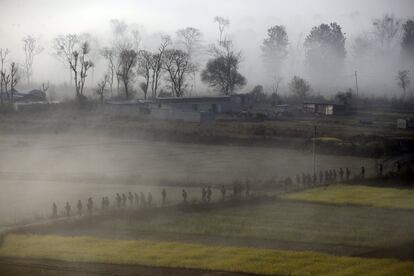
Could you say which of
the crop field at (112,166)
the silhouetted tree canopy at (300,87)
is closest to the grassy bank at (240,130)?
the crop field at (112,166)

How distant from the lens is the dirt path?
502 cm

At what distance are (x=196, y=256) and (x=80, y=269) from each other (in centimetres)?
102

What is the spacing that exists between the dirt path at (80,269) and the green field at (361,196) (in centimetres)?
332

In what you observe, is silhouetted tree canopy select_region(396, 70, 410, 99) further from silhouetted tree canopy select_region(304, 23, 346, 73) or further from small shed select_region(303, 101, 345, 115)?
silhouetted tree canopy select_region(304, 23, 346, 73)

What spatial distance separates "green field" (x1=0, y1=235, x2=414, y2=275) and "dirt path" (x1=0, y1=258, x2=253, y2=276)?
88mm

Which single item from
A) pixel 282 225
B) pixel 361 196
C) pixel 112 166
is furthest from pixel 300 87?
pixel 282 225

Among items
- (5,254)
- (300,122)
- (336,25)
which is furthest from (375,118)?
(5,254)

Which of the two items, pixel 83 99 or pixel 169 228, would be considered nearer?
pixel 169 228

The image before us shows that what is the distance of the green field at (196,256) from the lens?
16.6ft

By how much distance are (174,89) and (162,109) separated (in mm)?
7107

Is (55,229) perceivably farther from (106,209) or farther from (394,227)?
(394,227)

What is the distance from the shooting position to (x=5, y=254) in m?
5.52

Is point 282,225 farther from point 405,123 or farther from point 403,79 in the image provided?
point 403,79

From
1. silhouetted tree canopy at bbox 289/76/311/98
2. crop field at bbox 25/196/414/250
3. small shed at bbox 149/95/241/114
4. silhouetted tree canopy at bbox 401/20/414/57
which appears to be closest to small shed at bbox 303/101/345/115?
small shed at bbox 149/95/241/114
